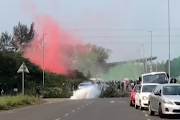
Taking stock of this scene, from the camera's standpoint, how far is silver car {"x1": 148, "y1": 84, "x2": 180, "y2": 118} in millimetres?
19234

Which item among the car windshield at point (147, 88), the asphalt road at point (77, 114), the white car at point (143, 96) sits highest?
the car windshield at point (147, 88)

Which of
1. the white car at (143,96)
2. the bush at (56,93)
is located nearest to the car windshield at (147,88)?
the white car at (143,96)

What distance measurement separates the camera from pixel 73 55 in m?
85.8

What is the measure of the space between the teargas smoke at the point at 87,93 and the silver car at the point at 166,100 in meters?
28.5

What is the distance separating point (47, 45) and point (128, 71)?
63673 mm

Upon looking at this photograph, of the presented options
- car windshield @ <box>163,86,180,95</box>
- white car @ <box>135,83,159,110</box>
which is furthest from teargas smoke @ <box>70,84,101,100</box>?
car windshield @ <box>163,86,180,95</box>

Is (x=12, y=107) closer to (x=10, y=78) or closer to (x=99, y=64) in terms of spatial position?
(x=10, y=78)

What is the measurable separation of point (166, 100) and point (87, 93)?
32116 millimetres

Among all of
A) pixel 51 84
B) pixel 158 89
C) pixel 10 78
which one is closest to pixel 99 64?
pixel 51 84

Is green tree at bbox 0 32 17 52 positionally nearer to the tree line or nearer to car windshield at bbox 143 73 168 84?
the tree line

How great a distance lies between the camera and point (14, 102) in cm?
3231

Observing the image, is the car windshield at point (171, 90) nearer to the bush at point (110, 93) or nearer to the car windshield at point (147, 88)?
the car windshield at point (147, 88)

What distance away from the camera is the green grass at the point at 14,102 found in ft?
97.6

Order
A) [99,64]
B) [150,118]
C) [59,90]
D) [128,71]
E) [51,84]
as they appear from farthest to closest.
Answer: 1. [128,71]
2. [99,64]
3. [51,84]
4. [59,90]
5. [150,118]
